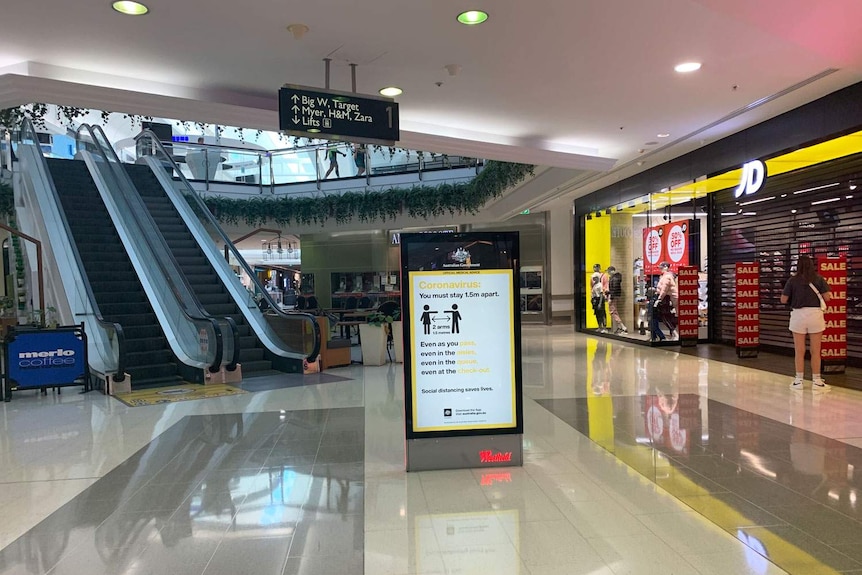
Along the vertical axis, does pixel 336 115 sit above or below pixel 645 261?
above

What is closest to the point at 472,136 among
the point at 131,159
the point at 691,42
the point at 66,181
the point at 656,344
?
Result: the point at 691,42

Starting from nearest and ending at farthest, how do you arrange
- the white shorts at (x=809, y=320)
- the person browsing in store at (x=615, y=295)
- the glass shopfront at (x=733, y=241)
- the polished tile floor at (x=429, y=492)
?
the polished tile floor at (x=429, y=492) → the white shorts at (x=809, y=320) → the glass shopfront at (x=733, y=241) → the person browsing in store at (x=615, y=295)

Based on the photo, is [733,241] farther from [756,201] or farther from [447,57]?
[447,57]

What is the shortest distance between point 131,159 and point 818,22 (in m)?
14.3

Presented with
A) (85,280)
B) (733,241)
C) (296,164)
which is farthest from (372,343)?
(296,164)

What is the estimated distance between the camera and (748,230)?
1014 centimetres

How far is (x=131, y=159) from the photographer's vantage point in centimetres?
1399

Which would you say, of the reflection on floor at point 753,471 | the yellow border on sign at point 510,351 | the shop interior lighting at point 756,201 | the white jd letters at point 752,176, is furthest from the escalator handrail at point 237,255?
the shop interior lighting at point 756,201

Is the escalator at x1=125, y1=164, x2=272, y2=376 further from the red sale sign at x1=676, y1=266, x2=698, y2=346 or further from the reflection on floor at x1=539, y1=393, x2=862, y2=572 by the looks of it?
the red sale sign at x1=676, y1=266, x2=698, y2=346

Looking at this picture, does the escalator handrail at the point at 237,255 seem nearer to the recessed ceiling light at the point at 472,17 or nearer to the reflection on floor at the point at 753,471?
the reflection on floor at the point at 753,471

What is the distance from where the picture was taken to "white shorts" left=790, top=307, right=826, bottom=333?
666 centimetres

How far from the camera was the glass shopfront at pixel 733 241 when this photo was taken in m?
7.95

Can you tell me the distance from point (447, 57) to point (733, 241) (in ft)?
25.2

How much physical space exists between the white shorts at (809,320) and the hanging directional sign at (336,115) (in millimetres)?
5292
